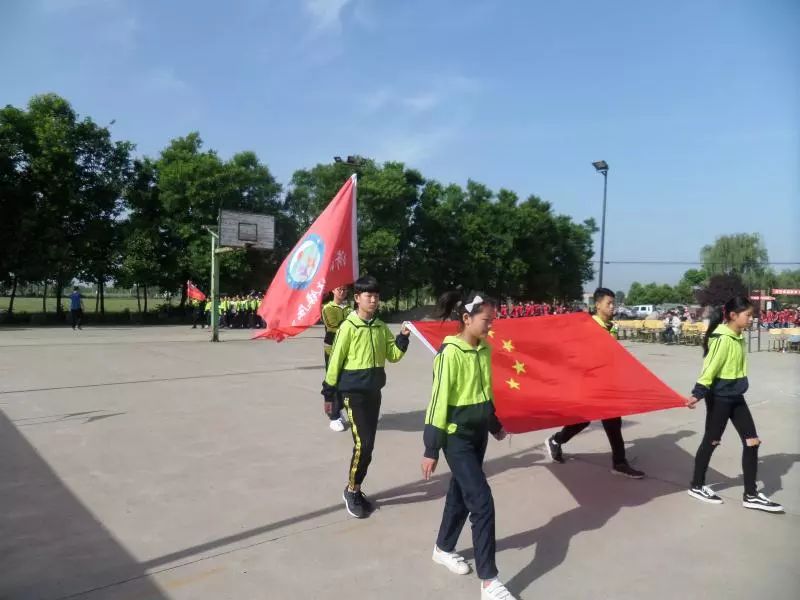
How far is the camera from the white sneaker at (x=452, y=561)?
3764 millimetres

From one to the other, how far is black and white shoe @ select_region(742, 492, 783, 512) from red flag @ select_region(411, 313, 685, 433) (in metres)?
0.91

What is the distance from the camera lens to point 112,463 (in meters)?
6.07

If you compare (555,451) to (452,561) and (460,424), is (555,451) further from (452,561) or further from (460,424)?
(460,424)

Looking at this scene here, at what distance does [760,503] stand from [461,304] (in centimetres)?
312

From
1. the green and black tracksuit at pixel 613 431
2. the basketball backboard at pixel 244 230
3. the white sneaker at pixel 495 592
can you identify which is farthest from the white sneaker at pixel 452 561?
the basketball backboard at pixel 244 230

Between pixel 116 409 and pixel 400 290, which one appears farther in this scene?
pixel 400 290

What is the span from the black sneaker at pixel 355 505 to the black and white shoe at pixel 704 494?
282cm

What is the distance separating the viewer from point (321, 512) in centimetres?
481

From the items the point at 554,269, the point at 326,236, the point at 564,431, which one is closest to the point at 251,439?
the point at 326,236

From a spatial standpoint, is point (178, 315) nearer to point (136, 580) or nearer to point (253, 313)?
point (253, 313)

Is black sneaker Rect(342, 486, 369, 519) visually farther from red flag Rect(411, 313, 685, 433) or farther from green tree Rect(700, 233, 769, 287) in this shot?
green tree Rect(700, 233, 769, 287)

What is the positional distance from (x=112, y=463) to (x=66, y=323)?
30.3m

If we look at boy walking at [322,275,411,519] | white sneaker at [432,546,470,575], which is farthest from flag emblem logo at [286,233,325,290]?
white sneaker at [432,546,470,575]

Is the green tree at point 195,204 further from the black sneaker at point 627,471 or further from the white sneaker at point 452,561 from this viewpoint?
the white sneaker at point 452,561
